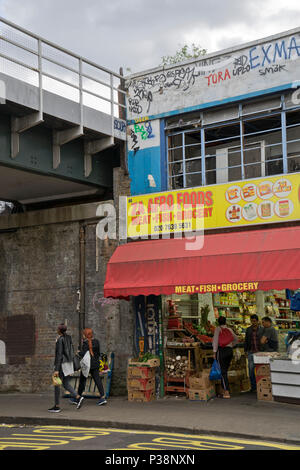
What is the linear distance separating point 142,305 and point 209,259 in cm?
275

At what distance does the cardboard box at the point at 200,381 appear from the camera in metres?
13.5

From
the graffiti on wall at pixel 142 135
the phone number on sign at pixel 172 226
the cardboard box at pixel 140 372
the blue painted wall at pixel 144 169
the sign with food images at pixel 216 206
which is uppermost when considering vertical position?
the graffiti on wall at pixel 142 135

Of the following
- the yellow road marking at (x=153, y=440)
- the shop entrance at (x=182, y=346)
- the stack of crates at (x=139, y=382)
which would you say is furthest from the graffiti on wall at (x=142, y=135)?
the yellow road marking at (x=153, y=440)

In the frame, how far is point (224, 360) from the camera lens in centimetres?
1388

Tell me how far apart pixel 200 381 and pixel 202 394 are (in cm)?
28

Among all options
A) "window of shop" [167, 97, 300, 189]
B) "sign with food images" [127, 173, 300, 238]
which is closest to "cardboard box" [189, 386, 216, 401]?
"sign with food images" [127, 173, 300, 238]

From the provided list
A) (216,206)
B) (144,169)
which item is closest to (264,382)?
(216,206)

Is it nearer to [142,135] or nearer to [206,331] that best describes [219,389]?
[206,331]

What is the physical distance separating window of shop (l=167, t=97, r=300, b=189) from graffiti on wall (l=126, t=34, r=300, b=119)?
2.08 feet

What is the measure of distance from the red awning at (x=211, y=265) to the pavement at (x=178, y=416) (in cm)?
237

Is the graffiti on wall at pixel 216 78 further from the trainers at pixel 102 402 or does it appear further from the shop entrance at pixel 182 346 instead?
the trainers at pixel 102 402

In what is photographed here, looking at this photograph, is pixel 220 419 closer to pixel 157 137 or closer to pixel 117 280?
pixel 117 280

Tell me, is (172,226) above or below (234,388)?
above
